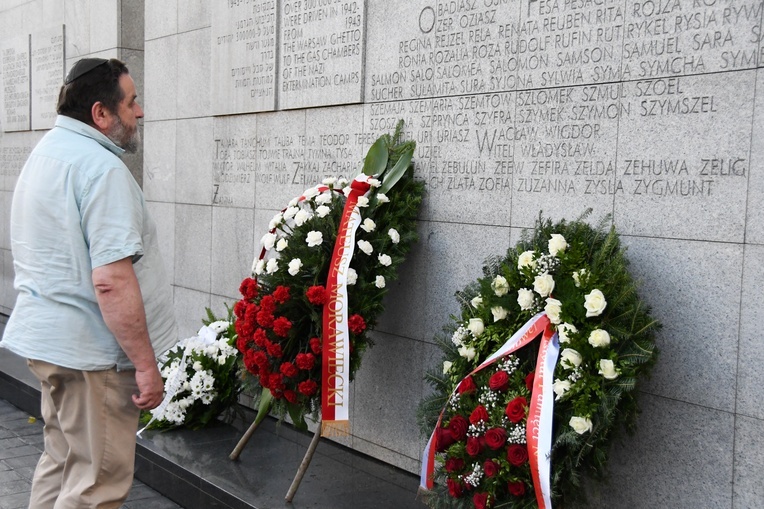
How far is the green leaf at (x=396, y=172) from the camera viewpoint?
16.4ft

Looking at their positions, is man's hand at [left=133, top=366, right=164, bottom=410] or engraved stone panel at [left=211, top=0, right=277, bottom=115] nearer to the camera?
man's hand at [left=133, top=366, right=164, bottom=410]

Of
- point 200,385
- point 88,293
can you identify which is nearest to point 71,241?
point 88,293

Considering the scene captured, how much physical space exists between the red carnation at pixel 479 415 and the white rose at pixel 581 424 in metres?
0.38

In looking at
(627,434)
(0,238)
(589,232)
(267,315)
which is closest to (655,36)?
(589,232)

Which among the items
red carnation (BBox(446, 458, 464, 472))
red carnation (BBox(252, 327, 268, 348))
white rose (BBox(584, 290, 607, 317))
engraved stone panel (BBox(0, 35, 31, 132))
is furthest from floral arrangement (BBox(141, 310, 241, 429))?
engraved stone panel (BBox(0, 35, 31, 132))

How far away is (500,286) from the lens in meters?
3.97

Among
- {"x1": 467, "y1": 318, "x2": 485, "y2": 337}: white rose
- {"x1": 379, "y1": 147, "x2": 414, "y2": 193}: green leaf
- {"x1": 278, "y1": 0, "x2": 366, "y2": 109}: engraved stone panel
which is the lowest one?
{"x1": 467, "y1": 318, "x2": 485, "y2": 337}: white rose

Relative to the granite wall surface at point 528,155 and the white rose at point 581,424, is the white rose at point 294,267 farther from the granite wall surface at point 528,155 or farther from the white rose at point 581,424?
the white rose at point 581,424

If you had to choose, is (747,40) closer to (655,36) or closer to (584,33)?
(655,36)

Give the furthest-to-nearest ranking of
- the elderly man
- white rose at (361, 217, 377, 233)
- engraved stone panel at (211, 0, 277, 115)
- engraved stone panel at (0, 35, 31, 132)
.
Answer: engraved stone panel at (0, 35, 31, 132)
engraved stone panel at (211, 0, 277, 115)
white rose at (361, 217, 377, 233)
the elderly man

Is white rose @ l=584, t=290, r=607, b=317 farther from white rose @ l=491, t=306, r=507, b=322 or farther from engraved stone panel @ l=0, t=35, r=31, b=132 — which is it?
engraved stone panel @ l=0, t=35, r=31, b=132

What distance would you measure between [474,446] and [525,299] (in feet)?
2.18

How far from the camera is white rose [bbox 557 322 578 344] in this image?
360 cm

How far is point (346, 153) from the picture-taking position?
580 centimetres
